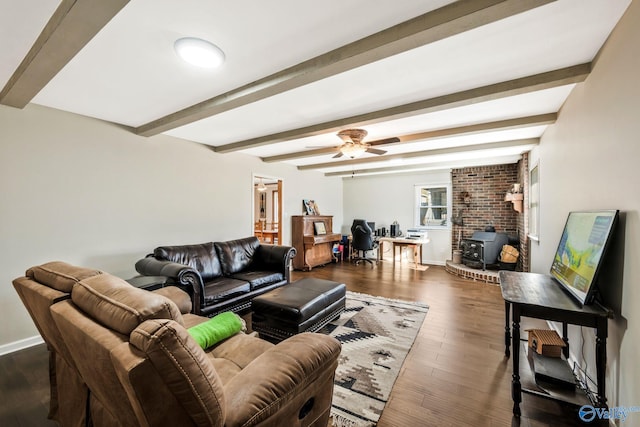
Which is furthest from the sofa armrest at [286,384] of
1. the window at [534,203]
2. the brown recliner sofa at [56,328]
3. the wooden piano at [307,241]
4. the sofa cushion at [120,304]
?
the wooden piano at [307,241]

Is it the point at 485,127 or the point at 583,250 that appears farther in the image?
the point at 485,127

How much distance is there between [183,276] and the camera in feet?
8.79

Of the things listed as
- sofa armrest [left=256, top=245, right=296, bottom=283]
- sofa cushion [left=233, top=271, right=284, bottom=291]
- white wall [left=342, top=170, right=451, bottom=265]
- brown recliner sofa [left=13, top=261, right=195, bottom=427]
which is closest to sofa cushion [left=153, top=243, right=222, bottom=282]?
sofa cushion [left=233, top=271, right=284, bottom=291]

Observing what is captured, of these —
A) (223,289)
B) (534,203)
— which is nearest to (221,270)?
(223,289)

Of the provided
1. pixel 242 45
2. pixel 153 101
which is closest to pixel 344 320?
pixel 242 45

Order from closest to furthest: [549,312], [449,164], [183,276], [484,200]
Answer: [549,312]
[183,276]
[449,164]
[484,200]

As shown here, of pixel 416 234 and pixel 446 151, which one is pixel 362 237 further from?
pixel 446 151

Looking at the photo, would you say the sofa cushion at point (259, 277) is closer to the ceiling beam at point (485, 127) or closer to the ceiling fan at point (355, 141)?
the ceiling fan at point (355, 141)

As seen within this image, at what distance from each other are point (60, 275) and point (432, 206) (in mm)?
6715

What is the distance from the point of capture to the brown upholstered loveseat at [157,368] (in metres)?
0.79

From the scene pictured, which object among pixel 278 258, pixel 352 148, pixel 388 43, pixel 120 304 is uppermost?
pixel 388 43

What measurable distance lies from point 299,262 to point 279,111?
12.6 feet

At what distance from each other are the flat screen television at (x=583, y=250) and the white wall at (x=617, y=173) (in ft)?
0.22

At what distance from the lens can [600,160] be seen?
5.69 ft
